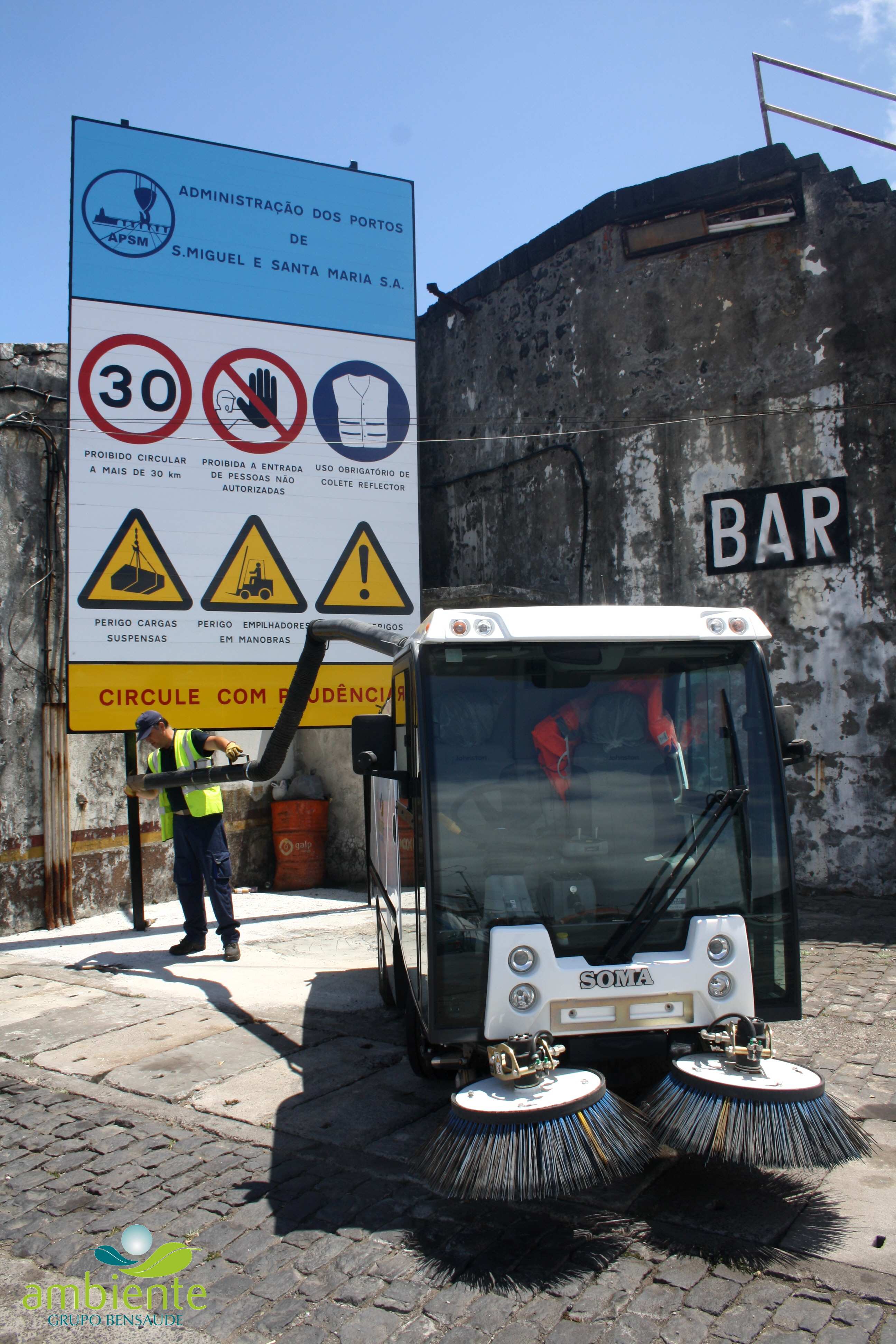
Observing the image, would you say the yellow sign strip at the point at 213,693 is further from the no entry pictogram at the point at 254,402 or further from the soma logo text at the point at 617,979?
the soma logo text at the point at 617,979

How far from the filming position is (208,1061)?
531 centimetres

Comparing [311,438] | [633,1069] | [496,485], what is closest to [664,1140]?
[633,1069]

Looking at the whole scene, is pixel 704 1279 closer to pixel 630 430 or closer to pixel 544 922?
pixel 544 922

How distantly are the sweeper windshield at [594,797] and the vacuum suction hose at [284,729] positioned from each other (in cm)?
265

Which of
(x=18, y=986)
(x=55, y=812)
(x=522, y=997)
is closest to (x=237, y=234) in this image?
(x=55, y=812)

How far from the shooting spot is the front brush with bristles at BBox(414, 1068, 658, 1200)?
314 centimetres

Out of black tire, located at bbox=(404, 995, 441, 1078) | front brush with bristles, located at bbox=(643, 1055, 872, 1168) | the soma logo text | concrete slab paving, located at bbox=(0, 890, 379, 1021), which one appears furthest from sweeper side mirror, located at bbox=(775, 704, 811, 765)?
concrete slab paving, located at bbox=(0, 890, 379, 1021)

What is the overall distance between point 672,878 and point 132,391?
6.98m

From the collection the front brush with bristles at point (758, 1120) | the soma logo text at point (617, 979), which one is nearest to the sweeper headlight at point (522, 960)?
the soma logo text at point (617, 979)

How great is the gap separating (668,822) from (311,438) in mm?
6574

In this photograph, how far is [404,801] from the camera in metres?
4.24

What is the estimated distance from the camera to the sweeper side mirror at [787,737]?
13.2 feet

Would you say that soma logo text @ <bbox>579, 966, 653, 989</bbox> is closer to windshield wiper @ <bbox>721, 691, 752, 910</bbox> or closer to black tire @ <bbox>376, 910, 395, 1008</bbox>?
windshield wiper @ <bbox>721, 691, 752, 910</bbox>

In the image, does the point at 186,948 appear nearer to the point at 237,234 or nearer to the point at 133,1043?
the point at 133,1043
